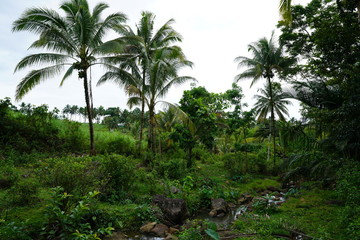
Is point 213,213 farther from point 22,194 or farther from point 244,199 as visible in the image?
point 22,194

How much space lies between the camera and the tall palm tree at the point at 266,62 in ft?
52.6

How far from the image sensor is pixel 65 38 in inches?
436

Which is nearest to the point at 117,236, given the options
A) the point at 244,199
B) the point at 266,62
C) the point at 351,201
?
the point at 351,201

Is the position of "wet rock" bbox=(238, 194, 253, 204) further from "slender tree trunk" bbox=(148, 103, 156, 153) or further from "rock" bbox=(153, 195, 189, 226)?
"slender tree trunk" bbox=(148, 103, 156, 153)

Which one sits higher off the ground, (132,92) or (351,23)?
(351,23)

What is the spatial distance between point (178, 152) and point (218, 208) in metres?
8.37

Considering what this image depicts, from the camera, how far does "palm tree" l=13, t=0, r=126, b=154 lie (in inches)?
419


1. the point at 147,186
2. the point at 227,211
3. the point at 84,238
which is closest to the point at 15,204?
the point at 84,238

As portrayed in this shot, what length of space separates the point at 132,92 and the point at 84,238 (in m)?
9.78

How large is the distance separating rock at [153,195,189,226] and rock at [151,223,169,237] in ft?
1.32

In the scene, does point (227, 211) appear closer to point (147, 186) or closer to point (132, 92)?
point (147, 186)

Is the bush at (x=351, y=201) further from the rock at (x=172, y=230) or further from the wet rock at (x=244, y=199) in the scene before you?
the wet rock at (x=244, y=199)

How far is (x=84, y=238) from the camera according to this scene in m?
3.83

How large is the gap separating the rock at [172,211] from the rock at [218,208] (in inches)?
40.5
